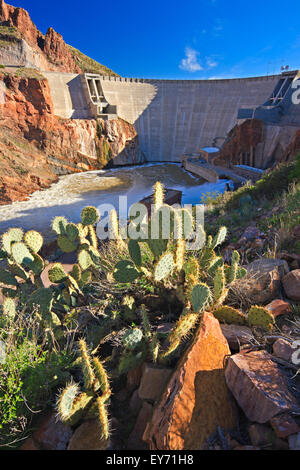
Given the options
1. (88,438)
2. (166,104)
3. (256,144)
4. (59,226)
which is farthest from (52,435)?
(166,104)

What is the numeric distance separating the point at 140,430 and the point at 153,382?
0.34m

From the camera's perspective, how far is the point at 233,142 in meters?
19.5

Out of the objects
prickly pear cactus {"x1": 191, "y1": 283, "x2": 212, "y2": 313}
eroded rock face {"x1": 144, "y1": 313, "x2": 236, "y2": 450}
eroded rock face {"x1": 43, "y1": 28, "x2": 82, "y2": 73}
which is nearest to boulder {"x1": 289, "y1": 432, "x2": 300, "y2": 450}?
eroded rock face {"x1": 144, "y1": 313, "x2": 236, "y2": 450}

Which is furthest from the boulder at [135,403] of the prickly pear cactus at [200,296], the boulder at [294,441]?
the boulder at [294,441]

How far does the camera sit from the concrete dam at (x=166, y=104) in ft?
88.3

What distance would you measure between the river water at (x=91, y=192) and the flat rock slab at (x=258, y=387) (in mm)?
11460

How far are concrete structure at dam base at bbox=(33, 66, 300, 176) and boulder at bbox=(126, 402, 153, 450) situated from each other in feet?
86.0

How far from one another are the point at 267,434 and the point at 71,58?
57627 mm

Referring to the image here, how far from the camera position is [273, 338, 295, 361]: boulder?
1970 millimetres

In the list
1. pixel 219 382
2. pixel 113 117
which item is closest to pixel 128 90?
pixel 113 117

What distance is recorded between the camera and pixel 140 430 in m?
1.92

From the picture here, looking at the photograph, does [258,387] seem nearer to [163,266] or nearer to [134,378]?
[134,378]

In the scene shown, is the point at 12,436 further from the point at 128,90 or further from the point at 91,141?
the point at 128,90

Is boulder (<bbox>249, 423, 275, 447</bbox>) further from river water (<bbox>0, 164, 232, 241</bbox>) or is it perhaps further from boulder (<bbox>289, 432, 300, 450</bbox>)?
river water (<bbox>0, 164, 232, 241</bbox>)
